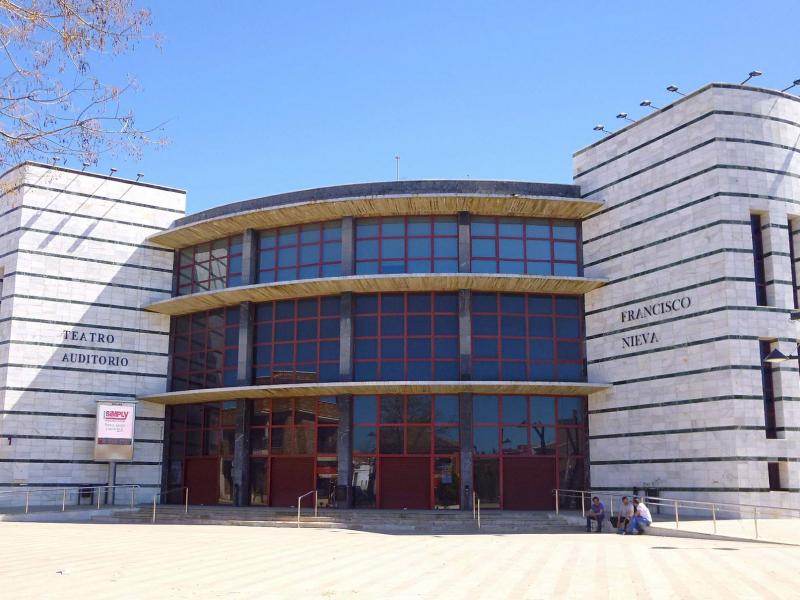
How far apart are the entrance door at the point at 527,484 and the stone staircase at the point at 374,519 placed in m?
1.67

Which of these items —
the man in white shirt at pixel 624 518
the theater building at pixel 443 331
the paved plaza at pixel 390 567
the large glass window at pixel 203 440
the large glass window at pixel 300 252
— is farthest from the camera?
the large glass window at pixel 203 440

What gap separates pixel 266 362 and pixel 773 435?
1948 cm

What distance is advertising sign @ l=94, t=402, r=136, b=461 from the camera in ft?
114

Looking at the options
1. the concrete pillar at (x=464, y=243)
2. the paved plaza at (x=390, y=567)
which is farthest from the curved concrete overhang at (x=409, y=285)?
the paved plaza at (x=390, y=567)

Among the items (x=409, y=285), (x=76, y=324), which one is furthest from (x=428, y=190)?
(x=76, y=324)

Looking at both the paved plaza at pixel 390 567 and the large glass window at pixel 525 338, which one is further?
the large glass window at pixel 525 338

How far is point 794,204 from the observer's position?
29.6 m

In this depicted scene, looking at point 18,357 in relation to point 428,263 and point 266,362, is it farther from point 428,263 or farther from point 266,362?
point 428,263

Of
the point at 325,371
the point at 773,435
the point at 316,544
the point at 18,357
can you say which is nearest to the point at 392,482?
the point at 325,371

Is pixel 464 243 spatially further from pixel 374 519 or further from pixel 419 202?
pixel 374 519

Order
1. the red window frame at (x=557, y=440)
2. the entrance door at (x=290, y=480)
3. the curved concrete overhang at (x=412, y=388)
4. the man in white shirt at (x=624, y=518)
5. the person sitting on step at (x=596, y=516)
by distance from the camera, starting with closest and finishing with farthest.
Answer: the man in white shirt at (x=624, y=518)
the person sitting on step at (x=596, y=516)
the curved concrete overhang at (x=412, y=388)
the red window frame at (x=557, y=440)
the entrance door at (x=290, y=480)

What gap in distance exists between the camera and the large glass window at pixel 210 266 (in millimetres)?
36406

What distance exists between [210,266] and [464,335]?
12522mm

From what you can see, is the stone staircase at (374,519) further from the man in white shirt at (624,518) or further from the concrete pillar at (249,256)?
the concrete pillar at (249,256)
